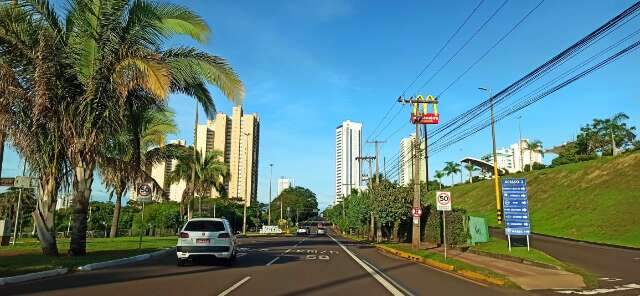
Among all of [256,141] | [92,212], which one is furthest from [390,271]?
[92,212]

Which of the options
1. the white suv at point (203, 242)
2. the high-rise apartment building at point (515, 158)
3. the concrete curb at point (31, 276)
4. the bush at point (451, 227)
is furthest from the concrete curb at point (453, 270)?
the high-rise apartment building at point (515, 158)

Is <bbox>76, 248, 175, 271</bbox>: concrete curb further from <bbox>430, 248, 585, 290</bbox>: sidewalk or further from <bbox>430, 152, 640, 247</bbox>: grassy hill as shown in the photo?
<bbox>430, 152, 640, 247</bbox>: grassy hill

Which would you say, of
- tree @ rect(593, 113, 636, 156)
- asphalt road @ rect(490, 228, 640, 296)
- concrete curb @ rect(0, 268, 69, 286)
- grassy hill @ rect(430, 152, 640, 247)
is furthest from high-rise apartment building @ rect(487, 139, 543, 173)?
concrete curb @ rect(0, 268, 69, 286)

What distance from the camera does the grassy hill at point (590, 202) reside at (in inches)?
1574

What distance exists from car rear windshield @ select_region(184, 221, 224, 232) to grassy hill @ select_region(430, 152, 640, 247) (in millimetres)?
26347

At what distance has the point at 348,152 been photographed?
312 feet

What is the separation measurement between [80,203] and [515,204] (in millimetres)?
18527

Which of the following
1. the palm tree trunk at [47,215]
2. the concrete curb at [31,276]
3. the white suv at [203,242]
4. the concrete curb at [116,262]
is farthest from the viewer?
the palm tree trunk at [47,215]

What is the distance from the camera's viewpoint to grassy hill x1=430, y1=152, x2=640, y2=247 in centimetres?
3997

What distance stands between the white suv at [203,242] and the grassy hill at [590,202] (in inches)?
1034

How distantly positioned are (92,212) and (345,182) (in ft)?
145

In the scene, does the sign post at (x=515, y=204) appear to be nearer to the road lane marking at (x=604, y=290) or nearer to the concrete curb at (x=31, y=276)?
the road lane marking at (x=604, y=290)

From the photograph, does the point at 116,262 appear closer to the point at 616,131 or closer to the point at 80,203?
the point at 80,203

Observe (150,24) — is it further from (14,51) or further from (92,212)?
(92,212)
